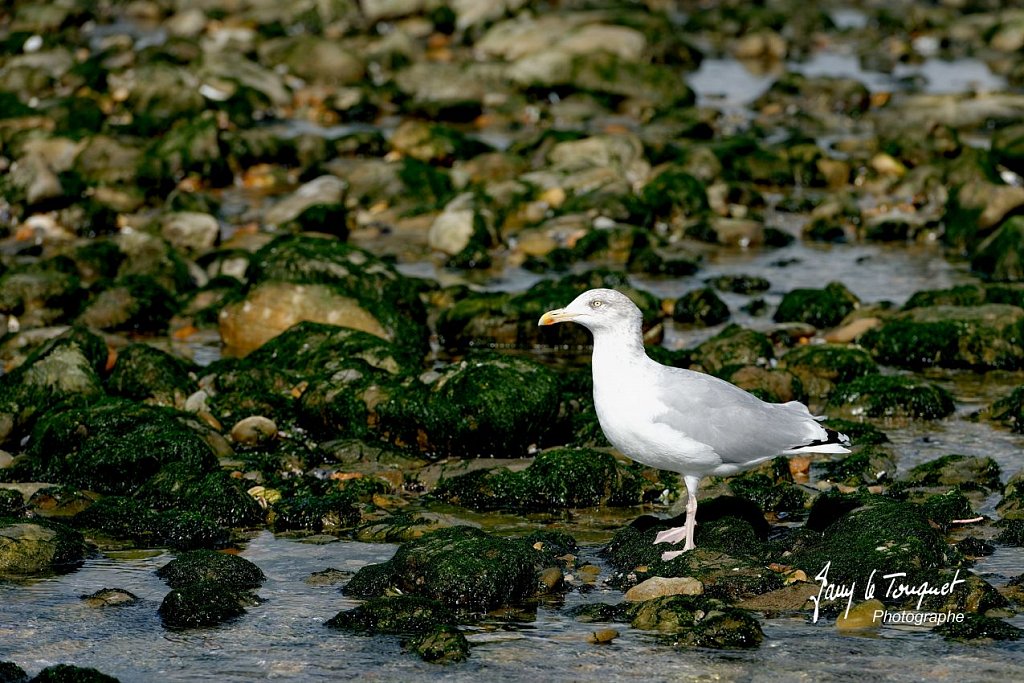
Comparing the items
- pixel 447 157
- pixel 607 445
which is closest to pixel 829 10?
pixel 447 157

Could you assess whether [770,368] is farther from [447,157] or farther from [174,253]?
[447,157]

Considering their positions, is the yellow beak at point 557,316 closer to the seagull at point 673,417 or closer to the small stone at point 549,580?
the seagull at point 673,417

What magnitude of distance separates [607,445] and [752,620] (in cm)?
422

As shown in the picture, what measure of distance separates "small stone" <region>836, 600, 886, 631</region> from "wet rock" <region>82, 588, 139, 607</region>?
14.8ft

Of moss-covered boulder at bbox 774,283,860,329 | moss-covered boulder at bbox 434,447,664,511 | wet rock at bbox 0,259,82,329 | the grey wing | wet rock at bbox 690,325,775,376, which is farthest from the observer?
wet rock at bbox 0,259,82,329

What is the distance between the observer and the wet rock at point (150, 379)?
1432 centimetres

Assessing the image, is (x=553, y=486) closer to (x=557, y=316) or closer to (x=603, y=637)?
(x=557, y=316)

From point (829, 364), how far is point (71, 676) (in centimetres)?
918

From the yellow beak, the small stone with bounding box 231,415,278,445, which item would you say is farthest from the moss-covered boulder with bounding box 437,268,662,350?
the yellow beak

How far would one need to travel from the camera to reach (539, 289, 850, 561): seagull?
9.78m

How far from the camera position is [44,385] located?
1397 cm

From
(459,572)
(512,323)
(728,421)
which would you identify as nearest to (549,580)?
(459,572)

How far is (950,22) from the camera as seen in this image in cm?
4025

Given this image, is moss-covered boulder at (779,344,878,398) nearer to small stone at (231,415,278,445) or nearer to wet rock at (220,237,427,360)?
wet rock at (220,237,427,360)
